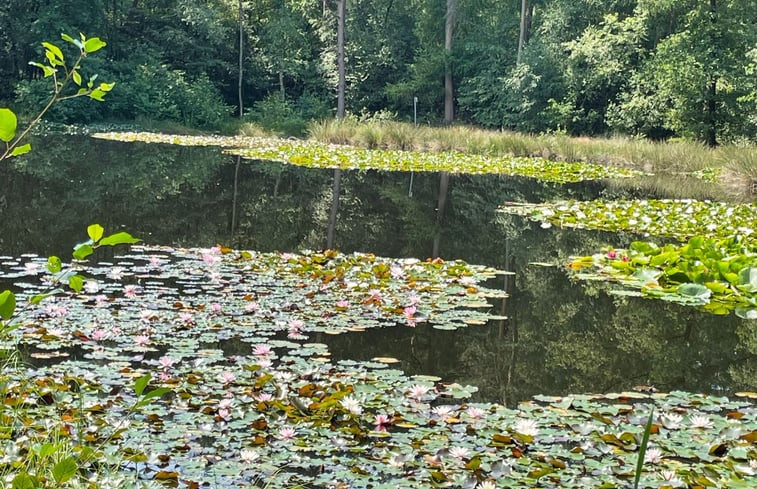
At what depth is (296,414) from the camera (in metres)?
3.18

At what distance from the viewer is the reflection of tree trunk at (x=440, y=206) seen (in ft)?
25.3

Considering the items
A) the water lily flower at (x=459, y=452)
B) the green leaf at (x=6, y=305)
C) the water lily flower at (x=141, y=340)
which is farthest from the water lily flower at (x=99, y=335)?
the green leaf at (x=6, y=305)

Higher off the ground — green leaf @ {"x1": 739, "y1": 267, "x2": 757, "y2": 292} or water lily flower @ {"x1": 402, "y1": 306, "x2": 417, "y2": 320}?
green leaf @ {"x1": 739, "y1": 267, "x2": 757, "y2": 292}

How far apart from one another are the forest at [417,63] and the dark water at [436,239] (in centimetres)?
1080

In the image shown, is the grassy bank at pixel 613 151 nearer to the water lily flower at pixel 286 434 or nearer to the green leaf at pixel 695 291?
the green leaf at pixel 695 291

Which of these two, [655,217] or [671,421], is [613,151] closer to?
[655,217]

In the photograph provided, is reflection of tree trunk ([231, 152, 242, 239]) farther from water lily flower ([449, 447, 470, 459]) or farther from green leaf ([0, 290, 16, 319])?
green leaf ([0, 290, 16, 319])

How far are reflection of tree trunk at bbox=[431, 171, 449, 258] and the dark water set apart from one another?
0.11 feet

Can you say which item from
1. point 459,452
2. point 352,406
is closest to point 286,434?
point 352,406

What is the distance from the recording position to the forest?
2344cm

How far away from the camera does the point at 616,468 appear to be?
283 centimetres

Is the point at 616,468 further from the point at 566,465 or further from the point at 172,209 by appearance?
the point at 172,209

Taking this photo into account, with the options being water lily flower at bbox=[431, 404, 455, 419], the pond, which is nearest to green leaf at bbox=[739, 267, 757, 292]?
the pond

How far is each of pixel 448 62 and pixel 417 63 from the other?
154cm
